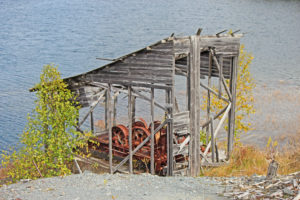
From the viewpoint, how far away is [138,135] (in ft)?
55.4

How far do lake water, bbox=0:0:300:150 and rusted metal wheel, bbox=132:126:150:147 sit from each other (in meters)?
12.8

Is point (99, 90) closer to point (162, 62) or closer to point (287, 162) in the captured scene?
point (162, 62)

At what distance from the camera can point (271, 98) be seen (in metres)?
34.1

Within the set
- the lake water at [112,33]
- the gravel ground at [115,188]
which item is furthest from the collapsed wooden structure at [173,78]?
the lake water at [112,33]

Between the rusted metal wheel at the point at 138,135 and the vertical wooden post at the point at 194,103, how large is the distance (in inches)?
90.3

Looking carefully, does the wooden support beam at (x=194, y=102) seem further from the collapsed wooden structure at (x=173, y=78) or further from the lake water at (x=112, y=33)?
the lake water at (x=112, y=33)

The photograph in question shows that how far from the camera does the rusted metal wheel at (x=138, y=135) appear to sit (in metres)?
16.4

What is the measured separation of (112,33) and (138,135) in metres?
38.0

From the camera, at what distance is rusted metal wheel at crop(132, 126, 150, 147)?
53.6 ft

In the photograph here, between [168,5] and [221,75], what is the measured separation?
178 ft

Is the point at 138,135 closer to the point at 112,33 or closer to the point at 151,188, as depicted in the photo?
the point at 151,188

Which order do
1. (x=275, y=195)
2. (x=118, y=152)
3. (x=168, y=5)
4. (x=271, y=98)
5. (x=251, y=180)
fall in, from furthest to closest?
(x=168, y=5) → (x=271, y=98) → (x=118, y=152) → (x=251, y=180) → (x=275, y=195)

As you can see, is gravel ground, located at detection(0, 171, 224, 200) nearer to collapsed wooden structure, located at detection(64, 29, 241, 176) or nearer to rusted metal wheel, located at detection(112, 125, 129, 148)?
collapsed wooden structure, located at detection(64, 29, 241, 176)

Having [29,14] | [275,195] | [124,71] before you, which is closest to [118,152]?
[124,71]
